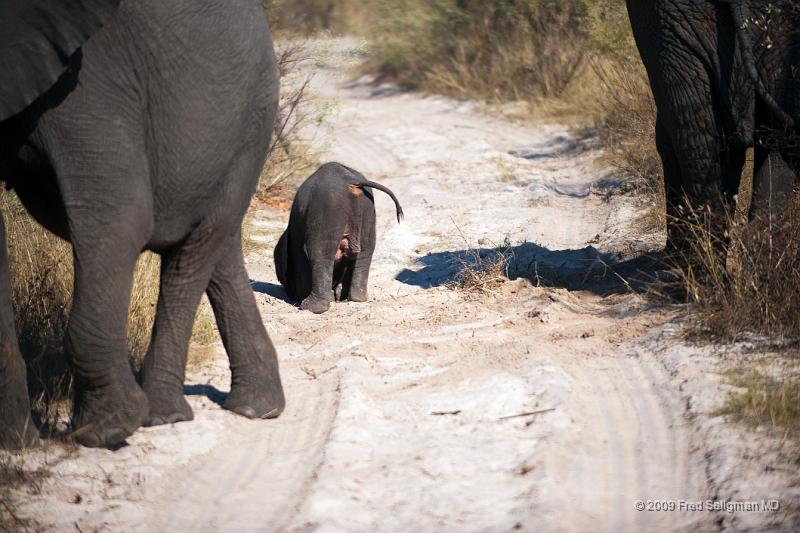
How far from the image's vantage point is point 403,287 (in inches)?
328

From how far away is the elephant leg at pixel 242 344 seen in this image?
5320 millimetres

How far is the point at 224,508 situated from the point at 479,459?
1.10 m

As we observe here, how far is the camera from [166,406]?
5117mm

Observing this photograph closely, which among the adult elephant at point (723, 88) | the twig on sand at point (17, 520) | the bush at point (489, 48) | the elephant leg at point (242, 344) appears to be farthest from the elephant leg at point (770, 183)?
the bush at point (489, 48)

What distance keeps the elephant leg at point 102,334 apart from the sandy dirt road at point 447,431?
0.44ft

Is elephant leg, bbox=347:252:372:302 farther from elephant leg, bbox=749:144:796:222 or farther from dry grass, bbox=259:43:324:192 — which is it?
dry grass, bbox=259:43:324:192

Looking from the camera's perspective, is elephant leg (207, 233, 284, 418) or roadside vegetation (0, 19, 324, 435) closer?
elephant leg (207, 233, 284, 418)

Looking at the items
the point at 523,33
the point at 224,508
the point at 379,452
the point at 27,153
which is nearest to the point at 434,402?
the point at 379,452

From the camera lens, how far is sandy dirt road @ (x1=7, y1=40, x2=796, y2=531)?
168 inches

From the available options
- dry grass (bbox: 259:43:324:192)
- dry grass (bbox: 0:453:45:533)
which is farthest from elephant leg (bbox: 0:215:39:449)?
dry grass (bbox: 259:43:324:192)

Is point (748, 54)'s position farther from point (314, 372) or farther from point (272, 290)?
point (272, 290)

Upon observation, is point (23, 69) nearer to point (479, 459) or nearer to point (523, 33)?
point (479, 459)

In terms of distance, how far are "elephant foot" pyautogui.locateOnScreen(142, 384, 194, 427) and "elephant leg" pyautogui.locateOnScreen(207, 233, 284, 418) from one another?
0.30 meters

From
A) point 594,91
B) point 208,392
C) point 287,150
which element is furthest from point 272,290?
point 594,91
